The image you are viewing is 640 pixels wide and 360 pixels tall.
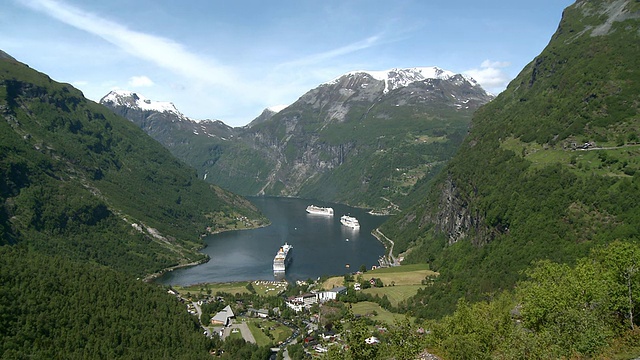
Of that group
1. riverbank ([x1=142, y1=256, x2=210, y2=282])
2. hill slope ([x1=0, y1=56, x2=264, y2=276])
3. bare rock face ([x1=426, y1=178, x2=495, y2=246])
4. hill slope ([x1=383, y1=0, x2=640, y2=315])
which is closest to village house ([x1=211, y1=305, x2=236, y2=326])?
hill slope ([x1=383, y1=0, x2=640, y2=315])

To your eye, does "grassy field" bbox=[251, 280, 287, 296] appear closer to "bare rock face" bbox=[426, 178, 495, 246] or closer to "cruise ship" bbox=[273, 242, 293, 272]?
"cruise ship" bbox=[273, 242, 293, 272]

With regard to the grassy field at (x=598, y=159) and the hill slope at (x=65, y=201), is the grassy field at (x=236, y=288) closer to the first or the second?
the hill slope at (x=65, y=201)

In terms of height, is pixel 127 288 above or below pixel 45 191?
below

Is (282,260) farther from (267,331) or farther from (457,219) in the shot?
(267,331)

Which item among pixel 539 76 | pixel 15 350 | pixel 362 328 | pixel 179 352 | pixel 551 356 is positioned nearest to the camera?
pixel 362 328

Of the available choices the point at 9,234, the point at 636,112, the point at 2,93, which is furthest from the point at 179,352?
the point at 2,93

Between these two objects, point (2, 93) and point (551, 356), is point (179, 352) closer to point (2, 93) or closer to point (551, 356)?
point (551, 356)

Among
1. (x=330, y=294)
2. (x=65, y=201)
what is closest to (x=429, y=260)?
(x=330, y=294)

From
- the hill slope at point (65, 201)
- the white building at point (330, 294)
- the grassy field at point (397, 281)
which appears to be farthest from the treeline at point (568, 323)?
the hill slope at point (65, 201)
